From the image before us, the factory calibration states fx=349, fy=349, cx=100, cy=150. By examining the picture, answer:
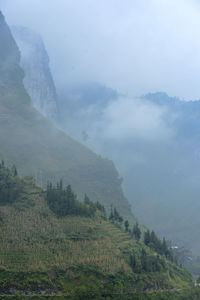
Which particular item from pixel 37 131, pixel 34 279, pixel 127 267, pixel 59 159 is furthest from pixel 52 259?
pixel 37 131

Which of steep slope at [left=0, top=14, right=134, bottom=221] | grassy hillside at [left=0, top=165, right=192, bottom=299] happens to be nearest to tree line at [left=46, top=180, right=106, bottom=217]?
grassy hillside at [left=0, top=165, right=192, bottom=299]

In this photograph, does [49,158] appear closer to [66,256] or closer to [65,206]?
[65,206]

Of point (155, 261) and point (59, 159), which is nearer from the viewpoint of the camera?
point (155, 261)

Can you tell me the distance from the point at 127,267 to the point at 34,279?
19.5 m

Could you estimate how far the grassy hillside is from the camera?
189 ft

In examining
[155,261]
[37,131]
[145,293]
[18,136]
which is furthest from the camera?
[37,131]

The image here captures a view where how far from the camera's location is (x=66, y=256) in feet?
217

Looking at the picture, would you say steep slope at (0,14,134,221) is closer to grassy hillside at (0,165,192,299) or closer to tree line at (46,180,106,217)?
tree line at (46,180,106,217)

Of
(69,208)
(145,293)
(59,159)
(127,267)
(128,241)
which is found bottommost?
(145,293)

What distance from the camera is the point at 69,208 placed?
292ft

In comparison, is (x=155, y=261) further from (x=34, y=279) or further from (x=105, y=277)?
(x=34, y=279)

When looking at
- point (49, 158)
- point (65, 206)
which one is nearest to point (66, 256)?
point (65, 206)

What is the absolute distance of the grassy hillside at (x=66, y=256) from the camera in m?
57.7

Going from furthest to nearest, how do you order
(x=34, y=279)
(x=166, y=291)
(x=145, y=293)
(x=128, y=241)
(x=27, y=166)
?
(x=27, y=166) < (x=128, y=241) < (x=166, y=291) < (x=145, y=293) < (x=34, y=279)
